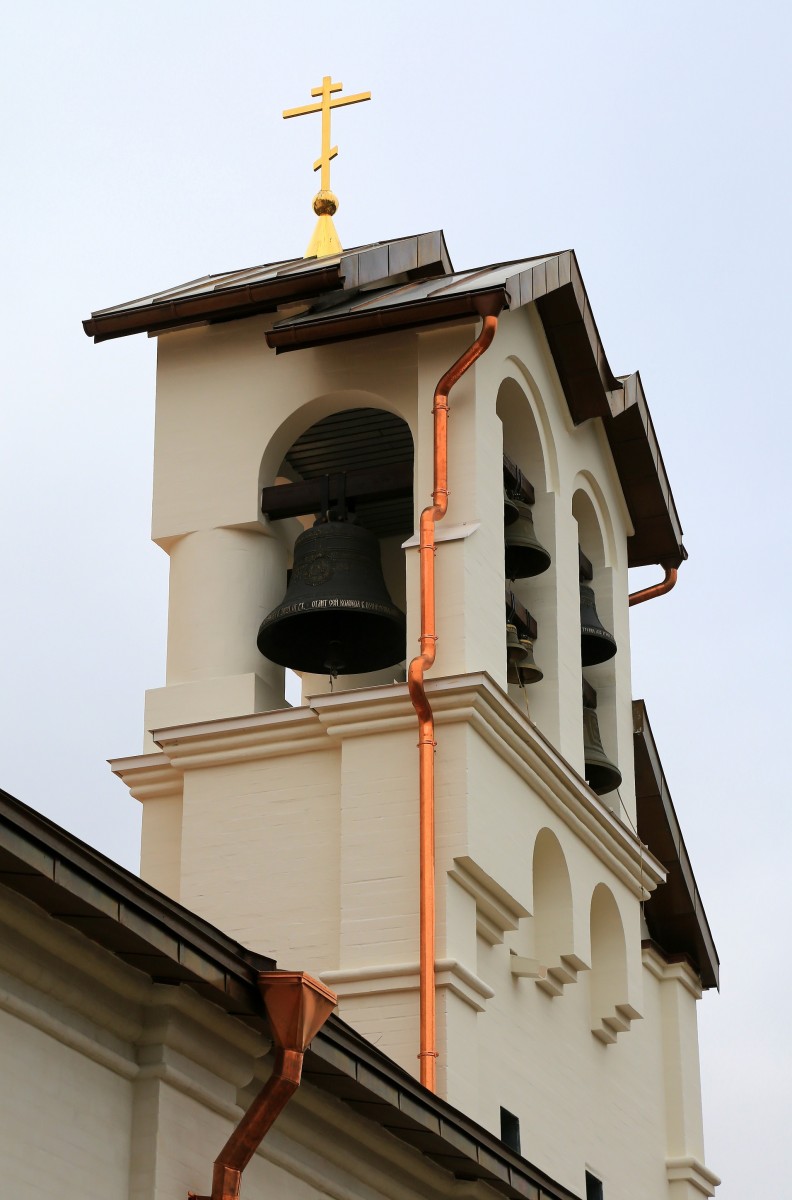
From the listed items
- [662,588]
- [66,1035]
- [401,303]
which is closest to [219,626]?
[401,303]

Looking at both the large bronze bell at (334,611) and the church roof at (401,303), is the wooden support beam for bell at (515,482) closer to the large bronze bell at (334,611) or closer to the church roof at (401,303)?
the church roof at (401,303)

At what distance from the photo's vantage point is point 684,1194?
1856 cm

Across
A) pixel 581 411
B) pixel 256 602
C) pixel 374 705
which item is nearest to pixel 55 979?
pixel 374 705

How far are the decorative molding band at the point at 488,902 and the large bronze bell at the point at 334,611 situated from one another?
6.42ft

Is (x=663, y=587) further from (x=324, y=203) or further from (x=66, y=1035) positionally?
(x=66, y=1035)

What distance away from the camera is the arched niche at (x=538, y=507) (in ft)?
56.0

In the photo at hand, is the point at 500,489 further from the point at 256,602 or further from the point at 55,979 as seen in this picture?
the point at 55,979

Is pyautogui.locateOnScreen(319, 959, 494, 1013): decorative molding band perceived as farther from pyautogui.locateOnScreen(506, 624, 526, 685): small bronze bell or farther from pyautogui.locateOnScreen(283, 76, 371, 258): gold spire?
pyautogui.locateOnScreen(283, 76, 371, 258): gold spire

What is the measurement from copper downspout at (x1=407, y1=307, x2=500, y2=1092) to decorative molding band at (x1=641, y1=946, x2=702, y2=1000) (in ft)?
15.6

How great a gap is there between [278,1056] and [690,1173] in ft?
31.0

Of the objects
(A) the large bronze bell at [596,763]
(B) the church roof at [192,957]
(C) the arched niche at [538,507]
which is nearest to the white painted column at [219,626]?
(C) the arched niche at [538,507]

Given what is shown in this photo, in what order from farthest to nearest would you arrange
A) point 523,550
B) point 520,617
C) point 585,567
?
point 585,567, point 523,550, point 520,617

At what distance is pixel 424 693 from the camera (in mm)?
14977

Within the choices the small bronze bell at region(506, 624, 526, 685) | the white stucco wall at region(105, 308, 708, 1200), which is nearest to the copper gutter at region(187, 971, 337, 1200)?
the white stucco wall at region(105, 308, 708, 1200)
